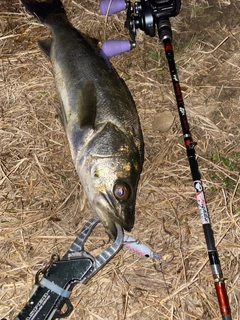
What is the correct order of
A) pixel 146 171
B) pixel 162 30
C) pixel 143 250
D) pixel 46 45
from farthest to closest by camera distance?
pixel 46 45
pixel 162 30
pixel 146 171
pixel 143 250

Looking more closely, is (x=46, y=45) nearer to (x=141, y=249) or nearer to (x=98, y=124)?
(x=98, y=124)

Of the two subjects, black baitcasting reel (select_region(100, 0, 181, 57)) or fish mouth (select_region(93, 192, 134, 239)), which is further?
black baitcasting reel (select_region(100, 0, 181, 57))

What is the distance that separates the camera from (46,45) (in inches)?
173

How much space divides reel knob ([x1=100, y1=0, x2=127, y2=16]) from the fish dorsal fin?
0.73 m

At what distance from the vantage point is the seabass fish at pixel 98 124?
346 cm

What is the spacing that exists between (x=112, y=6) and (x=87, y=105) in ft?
4.92

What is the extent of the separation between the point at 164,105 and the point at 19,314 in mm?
2466

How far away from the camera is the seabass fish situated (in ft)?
11.3

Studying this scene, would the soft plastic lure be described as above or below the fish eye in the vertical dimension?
below

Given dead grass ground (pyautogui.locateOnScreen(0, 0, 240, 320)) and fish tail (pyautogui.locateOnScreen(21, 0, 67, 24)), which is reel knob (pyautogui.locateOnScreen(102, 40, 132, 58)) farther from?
fish tail (pyautogui.locateOnScreen(21, 0, 67, 24))

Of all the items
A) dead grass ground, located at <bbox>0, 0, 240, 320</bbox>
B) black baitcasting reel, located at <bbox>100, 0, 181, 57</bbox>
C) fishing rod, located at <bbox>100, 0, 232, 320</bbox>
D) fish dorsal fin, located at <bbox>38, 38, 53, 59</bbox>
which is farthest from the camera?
fish dorsal fin, located at <bbox>38, 38, 53, 59</bbox>

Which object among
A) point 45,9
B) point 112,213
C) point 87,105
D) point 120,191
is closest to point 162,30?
point 87,105

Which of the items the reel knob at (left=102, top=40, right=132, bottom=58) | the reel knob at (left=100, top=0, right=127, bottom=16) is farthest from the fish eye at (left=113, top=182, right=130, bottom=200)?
the reel knob at (left=100, top=0, right=127, bottom=16)

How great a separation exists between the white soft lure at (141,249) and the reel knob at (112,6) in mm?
2607
